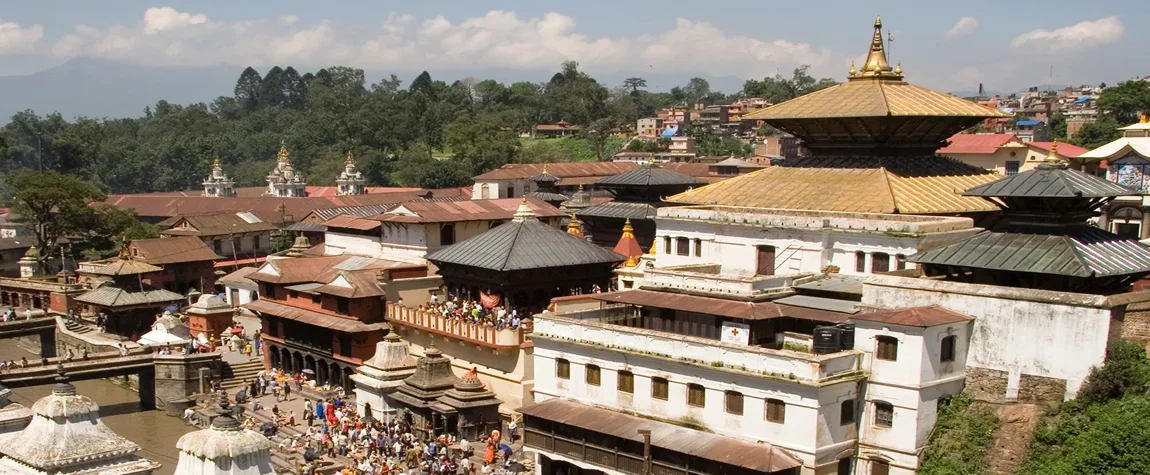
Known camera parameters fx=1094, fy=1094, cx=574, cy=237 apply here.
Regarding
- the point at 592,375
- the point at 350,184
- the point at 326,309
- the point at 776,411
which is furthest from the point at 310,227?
the point at 776,411

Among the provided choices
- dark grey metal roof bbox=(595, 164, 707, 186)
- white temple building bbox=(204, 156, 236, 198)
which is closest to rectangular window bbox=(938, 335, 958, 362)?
dark grey metal roof bbox=(595, 164, 707, 186)

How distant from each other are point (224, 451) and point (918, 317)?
16.4 meters

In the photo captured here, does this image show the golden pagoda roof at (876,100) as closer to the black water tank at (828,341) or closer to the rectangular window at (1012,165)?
the black water tank at (828,341)

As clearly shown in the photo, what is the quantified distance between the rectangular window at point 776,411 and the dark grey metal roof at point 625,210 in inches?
798

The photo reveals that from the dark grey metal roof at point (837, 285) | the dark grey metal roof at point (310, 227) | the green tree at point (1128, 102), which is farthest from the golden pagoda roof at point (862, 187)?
the green tree at point (1128, 102)

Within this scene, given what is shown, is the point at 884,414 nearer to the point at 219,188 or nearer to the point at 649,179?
the point at 649,179

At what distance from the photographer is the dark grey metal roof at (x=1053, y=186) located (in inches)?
1022

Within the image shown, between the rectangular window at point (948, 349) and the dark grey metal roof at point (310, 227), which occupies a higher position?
the rectangular window at point (948, 349)

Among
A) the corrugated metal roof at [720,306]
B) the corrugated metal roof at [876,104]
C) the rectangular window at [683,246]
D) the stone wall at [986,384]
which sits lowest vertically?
the stone wall at [986,384]

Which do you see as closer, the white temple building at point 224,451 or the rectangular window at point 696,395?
the white temple building at point 224,451

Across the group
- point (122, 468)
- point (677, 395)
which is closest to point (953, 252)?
point (677, 395)

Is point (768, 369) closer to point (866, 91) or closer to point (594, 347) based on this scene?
point (594, 347)

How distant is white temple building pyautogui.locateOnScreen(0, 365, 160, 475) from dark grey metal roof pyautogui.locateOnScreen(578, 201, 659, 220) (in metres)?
29.3

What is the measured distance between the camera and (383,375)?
120 feet
